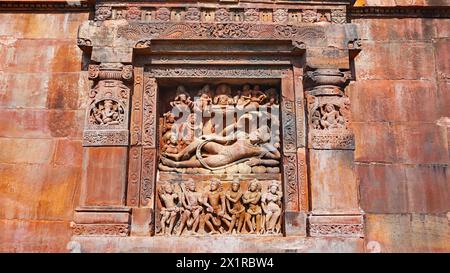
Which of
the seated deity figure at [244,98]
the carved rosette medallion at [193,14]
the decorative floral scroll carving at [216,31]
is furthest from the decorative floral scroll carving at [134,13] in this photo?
the seated deity figure at [244,98]

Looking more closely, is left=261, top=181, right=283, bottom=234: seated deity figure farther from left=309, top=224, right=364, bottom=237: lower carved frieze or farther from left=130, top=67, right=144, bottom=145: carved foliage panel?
left=130, top=67, right=144, bottom=145: carved foliage panel

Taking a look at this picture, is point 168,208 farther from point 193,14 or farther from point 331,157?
point 193,14

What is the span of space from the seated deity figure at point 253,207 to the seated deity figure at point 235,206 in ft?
0.31

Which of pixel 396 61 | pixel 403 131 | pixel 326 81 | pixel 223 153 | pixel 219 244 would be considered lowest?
pixel 219 244

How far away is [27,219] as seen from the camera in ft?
31.6

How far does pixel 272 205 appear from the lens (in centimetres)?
960

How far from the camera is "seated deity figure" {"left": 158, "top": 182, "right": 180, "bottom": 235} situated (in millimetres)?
9461

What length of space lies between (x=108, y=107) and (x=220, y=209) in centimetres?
284

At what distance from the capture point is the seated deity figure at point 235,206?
955cm

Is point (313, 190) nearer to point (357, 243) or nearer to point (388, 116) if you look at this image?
point (357, 243)

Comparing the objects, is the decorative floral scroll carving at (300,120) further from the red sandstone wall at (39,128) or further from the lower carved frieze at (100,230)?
the red sandstone wall at (39,128)

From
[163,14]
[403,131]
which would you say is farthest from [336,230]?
[163,14]

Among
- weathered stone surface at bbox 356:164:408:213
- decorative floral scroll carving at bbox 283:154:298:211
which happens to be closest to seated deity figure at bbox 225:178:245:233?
decorative floral scroll carving at bbox 283:154:298:211

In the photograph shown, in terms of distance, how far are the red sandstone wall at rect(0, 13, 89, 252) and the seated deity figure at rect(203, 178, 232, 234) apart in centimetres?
253
